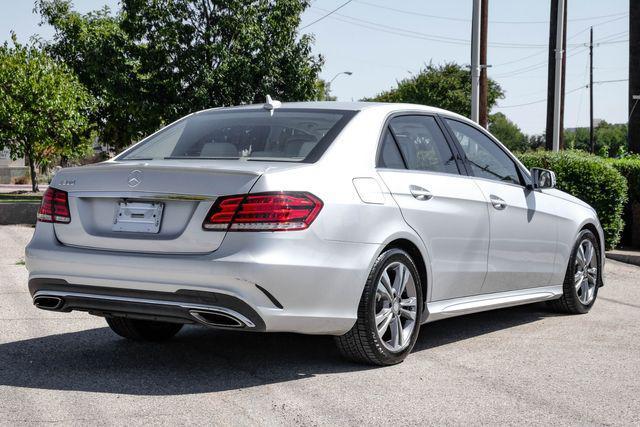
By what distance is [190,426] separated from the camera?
4527mm

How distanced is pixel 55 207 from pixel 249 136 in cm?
125

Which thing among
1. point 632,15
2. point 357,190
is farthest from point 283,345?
point 632,15

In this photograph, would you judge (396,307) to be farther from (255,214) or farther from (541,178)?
(541,178)

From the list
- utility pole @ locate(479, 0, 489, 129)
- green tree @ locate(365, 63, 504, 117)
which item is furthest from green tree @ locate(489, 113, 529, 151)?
utility pole @ locate(479, 0, 489, 129)

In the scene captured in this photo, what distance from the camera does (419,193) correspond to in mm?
6129

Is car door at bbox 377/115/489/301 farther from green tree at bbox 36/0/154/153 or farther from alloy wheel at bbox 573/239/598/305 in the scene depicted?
green tree at bbox 36/0/154/153

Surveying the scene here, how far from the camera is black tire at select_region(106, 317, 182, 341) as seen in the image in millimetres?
6586

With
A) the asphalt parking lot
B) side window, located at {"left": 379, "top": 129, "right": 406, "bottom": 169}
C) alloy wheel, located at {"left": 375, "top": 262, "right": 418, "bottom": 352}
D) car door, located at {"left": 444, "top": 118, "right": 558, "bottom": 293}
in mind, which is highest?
side window, located at {"left": 379, "top": 129, "right": 406, "bottom": 169}

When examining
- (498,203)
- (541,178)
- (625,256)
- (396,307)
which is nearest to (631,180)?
(625,256)

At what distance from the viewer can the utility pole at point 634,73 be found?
18969mm

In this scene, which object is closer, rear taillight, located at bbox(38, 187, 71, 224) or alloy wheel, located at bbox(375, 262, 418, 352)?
rear taillight, located at bbox(38, 187, 71, 224)

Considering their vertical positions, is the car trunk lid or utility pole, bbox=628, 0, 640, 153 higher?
utility pole, bbox=628, 0, 640, 153

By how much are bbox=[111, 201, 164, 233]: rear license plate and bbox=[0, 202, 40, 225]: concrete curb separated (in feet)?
49.8

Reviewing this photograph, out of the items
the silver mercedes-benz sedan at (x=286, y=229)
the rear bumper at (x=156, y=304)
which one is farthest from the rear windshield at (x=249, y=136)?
the rear bumper at (x=156, y=304)
